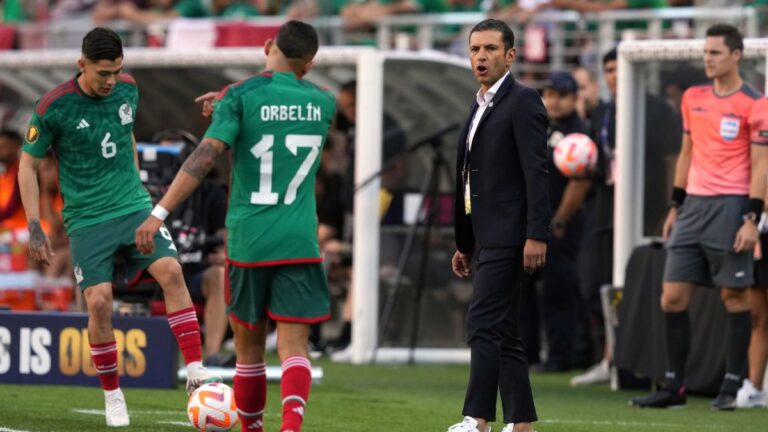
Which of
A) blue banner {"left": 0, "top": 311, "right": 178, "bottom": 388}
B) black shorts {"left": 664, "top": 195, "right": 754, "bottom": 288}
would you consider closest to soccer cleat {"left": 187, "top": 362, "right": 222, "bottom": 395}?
blue banner {"left": 0, "top": 311, "right": 178, "bottom": 388}

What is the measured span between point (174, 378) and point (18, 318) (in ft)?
3.78

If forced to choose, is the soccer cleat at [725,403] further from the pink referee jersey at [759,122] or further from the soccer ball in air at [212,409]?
the soccer ball in air at [212,409]

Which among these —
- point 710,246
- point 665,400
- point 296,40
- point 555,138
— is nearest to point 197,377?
point 296,40

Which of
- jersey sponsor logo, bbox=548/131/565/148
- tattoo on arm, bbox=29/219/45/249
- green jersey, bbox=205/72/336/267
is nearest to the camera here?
green jersey, bbox=205/72/336/267

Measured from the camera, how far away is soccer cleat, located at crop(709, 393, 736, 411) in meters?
11.0

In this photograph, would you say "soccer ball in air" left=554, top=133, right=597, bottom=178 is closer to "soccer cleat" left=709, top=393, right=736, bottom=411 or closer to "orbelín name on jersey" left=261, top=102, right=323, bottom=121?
"soccer cleat" left=709, top=393, right=736, bottom=411

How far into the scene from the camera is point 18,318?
11.4m

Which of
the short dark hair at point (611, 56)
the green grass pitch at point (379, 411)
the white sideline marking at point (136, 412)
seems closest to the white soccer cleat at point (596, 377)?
the green grass pitch at point (379, 411)

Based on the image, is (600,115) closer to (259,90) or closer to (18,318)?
(18,318)

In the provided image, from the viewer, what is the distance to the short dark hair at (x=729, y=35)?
10891 millimetres

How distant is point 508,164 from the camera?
324 inches

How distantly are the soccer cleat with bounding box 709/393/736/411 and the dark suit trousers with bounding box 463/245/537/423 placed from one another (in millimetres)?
2997

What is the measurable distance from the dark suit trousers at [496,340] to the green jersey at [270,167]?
3.00ft

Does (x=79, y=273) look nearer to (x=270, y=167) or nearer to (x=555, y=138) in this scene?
(x=270, y=167)
